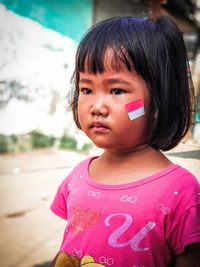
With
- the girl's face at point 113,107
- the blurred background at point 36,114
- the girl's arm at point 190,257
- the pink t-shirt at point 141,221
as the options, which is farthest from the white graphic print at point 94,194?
the blurred background at point 36,114

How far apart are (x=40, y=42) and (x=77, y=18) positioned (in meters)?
0.52

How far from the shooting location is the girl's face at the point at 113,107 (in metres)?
0.98

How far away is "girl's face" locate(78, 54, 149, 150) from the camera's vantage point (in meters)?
0.98

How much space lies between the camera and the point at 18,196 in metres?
3.43

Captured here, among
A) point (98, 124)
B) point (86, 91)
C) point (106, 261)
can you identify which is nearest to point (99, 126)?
point (98, 124)

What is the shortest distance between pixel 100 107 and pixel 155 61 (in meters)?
0.20

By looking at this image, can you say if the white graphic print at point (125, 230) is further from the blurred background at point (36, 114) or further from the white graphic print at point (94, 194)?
the blurred background at point (36, 114)

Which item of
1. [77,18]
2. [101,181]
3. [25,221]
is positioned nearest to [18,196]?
[25,221]

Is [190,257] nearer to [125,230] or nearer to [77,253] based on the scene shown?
[125,230]

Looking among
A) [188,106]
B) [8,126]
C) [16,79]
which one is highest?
[188,106]

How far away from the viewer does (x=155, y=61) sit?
1.01 meters

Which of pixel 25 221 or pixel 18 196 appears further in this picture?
pixel 18 196

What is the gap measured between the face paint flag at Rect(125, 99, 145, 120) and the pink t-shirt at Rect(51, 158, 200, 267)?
16 centimetres

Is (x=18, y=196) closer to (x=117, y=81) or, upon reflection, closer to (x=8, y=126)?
(x=8, y=126)
